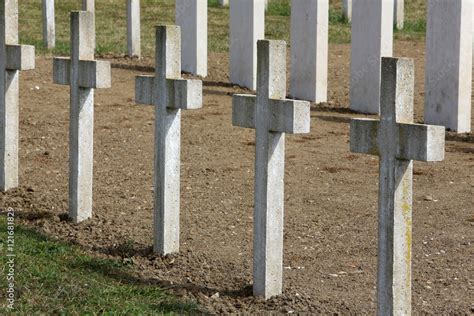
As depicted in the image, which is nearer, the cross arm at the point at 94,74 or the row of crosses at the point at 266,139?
the row of crosses at the point at 266,139

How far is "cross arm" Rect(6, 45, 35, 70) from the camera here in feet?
30.5

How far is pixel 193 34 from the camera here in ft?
47.4

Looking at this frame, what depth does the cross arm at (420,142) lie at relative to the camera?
5871mm

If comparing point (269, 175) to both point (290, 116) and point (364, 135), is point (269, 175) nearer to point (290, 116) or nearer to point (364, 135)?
point (290, 116)

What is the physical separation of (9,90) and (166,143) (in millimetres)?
2250

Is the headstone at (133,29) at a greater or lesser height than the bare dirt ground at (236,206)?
greater

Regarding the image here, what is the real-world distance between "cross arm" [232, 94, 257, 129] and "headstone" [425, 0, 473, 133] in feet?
16.5

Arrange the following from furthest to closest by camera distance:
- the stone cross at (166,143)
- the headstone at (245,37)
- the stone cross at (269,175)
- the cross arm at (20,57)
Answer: the headstone at (245,37) → the cross arm at (20,57) → the stone cross at (166,143) → the stone cross at (269,175)

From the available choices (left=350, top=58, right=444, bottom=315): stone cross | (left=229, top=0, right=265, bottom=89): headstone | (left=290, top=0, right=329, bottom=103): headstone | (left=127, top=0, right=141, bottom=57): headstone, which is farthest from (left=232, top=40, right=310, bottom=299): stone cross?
(left=127, top=0, right=141, bottom=57): headstone

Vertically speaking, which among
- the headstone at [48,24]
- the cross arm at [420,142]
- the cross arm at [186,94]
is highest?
the headstone at [48,24]

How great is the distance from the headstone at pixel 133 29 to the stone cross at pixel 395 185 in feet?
32.0

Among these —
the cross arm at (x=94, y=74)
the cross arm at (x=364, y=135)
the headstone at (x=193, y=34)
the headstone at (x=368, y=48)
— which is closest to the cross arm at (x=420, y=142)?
the cross arm at (x=364, y=135)

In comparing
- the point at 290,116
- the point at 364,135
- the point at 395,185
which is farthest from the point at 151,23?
the point at 395,185

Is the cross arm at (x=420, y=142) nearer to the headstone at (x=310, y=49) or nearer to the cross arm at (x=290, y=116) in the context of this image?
the cross arm at (x=290, y=116)
